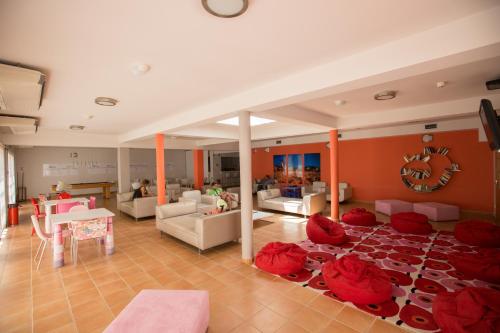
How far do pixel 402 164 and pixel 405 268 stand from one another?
567 centimetres

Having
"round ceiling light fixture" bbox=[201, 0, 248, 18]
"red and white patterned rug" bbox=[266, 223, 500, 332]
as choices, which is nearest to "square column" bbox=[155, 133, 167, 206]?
"red and white patterned rug" bbox=[266, 223, 500, 332]

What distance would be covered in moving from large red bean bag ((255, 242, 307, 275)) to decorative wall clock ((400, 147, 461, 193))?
6.33 m

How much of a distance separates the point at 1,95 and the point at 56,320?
301 centimetres

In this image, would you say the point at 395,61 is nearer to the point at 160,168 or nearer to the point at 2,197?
the point at 160,168

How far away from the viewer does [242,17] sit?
1.95 metres

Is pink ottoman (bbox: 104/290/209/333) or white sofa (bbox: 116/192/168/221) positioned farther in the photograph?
white sofa (bbox: 116/192/168/221)

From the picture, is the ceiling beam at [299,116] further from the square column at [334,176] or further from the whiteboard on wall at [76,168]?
the whiteboard on wall at [76,168]

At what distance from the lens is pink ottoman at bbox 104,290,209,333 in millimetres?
1904

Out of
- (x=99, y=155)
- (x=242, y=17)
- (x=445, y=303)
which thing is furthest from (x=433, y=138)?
(x=99, y=155)

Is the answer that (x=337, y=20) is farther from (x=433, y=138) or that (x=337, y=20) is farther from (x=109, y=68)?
(x=433, y=138)

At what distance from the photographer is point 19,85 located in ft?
9.61

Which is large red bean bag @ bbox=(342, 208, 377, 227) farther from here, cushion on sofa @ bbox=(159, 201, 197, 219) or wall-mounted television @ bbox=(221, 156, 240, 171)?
wall-mounted television @ bbox=(221, 156, 240, 171)

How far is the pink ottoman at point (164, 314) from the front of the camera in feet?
6.25

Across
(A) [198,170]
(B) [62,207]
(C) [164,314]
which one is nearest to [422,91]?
(C) [164,314]
